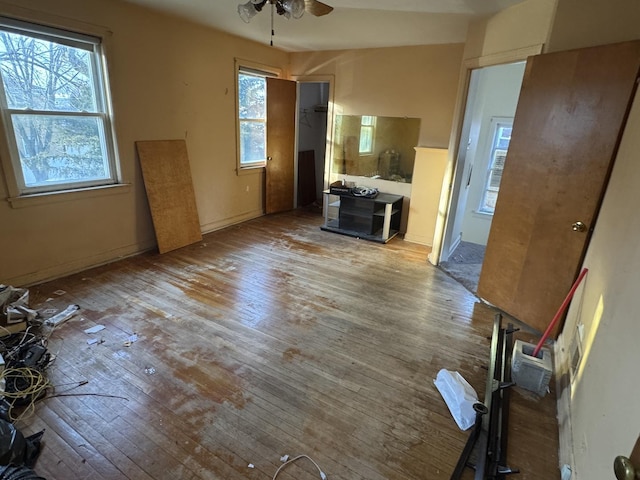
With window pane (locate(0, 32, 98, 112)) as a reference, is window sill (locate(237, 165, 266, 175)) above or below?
below

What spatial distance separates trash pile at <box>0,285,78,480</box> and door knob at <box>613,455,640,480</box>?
189 cm

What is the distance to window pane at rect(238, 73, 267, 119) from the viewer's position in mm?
5098

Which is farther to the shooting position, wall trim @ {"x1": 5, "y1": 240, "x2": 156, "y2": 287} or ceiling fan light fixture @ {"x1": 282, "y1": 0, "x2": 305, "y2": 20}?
wall trim @ {"x1": 5, "y1": 240, "x2": 156, "y2": 287}

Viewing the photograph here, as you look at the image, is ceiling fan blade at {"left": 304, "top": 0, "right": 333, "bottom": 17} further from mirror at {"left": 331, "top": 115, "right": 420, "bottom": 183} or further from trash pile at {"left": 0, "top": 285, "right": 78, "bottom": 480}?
trash pile at {"left": 0, "top": 285, "right": 78, "bottom": 480}

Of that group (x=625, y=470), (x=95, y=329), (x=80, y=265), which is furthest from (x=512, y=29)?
(x=80, y=265)

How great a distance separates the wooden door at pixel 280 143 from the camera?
5484 mm

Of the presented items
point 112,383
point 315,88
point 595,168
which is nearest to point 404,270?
point 595,168

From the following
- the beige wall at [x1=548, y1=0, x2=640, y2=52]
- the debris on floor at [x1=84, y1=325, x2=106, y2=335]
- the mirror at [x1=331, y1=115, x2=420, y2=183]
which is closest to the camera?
the beige wall at [x1=548, y1=0, x2=640, y2=52]

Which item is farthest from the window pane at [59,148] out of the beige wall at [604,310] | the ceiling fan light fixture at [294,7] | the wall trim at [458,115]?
the beige wall at [604,310]

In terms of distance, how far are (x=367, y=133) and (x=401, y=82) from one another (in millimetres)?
834

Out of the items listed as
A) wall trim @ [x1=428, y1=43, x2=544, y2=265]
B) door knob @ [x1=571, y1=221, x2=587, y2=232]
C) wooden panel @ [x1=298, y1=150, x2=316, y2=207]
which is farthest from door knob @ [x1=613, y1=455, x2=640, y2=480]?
wooden panel @ [x1=298, y1=150, x2=316, y2=207]

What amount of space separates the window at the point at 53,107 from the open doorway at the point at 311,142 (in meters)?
3.52

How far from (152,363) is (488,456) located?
6.76ft

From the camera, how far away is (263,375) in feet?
7.32
